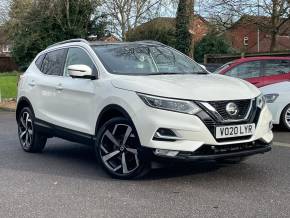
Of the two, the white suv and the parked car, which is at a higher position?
the white suv

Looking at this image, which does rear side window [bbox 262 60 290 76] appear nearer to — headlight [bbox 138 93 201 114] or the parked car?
the parked car

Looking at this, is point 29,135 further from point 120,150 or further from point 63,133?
point 120,150

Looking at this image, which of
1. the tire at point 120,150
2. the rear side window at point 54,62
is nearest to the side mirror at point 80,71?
the tire at point 120,150

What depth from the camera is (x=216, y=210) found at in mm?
4883

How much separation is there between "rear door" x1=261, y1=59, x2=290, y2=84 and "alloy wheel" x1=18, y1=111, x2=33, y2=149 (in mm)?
5714

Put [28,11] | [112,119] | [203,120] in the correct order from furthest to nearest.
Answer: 1. [28,11]
2. [112,119]
3. [203,120]

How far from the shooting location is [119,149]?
6168mm

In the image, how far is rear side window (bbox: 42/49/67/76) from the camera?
7.67 meters

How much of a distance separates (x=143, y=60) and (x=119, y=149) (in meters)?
1.33

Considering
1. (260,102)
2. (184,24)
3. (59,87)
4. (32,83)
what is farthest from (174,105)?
(184,24)

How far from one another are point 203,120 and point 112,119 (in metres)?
1.22

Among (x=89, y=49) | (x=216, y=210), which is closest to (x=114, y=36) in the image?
(x=89, y=49)

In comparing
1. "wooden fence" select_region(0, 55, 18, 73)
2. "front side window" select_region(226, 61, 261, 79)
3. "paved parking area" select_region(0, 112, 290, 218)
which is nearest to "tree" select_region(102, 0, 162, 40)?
"wooden fence" select_region(0, 55, 18, 73)

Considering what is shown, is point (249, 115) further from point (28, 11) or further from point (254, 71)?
point (28, 11)
